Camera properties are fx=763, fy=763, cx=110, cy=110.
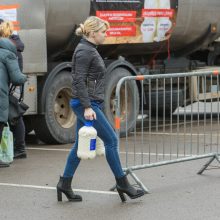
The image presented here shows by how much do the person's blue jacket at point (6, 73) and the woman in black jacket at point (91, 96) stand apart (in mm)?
2150

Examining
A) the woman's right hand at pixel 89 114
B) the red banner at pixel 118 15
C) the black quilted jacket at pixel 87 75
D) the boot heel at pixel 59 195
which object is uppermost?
the red banner at pixel 118 15

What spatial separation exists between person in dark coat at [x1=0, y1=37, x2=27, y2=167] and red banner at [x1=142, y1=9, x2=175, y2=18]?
3.76m

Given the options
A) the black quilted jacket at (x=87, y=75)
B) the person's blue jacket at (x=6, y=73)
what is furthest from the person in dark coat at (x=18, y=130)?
the black quilted jacket at (x=87, y=75)

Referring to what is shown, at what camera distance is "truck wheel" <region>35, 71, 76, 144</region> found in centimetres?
1150

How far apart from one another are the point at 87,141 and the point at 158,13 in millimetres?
6152

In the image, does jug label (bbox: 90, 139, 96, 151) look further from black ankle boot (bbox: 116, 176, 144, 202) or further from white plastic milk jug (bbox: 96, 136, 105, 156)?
black ankle boot (bbox: 116, 176, 144, 202)

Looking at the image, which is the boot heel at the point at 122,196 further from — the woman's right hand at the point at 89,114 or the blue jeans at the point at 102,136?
the woman's right hand at the point at 89,114

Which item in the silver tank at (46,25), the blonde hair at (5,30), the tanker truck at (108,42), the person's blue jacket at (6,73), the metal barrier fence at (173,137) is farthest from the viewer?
the tanker truck at (108,42)

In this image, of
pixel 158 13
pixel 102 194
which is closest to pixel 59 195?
pixel 102 194

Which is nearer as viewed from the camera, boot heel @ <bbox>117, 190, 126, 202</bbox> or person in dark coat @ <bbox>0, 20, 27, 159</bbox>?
boot heel @ <bbox>117, 190, 126, 202</bbox>

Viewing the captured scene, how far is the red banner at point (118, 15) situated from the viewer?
39.4 feet

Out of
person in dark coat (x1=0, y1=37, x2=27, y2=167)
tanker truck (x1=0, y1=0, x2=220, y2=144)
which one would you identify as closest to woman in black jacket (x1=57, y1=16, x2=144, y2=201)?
person in dark coat (x1=0, y1=37, x2=27, y2=167)

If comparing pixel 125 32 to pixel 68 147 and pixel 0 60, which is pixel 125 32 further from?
pixel 0 60

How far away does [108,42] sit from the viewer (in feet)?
40.3
